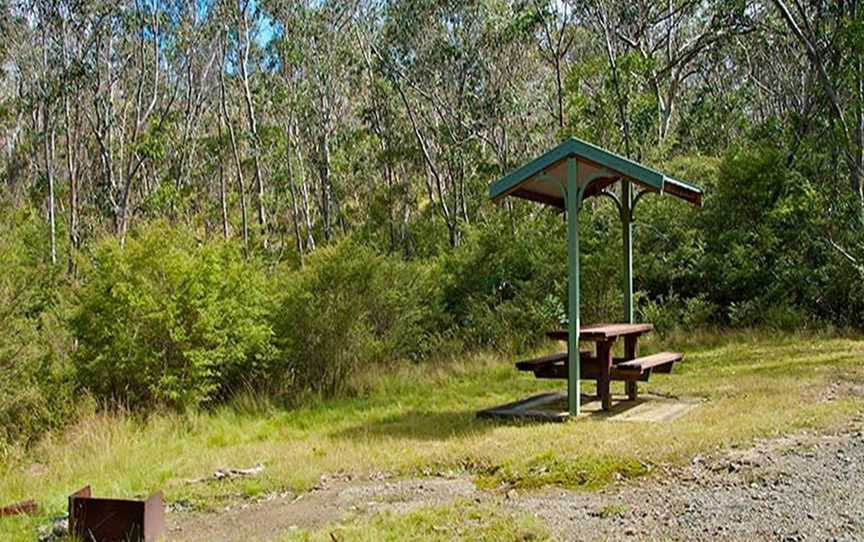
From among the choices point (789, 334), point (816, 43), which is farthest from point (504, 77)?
point (789, 334)

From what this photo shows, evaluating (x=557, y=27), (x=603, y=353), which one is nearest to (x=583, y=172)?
(x=603, y=353)

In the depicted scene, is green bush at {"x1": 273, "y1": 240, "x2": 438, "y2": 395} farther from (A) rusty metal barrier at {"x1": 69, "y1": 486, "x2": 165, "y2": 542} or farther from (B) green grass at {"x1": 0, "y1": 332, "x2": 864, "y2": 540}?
(A) rusty metal barrier at {"x1": 69, "y1": 486, "x2": 165, "y2": 542}

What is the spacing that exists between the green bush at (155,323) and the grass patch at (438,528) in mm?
5496

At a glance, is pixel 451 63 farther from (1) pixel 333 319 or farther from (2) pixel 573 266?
(2) pixel 573 266

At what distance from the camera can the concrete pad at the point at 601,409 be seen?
7.51m

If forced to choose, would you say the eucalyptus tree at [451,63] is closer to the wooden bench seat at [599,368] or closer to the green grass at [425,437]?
the green grass at [425,437]

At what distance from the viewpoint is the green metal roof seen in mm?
→ 7406

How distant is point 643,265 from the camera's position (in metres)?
15.3

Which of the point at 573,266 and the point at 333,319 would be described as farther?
the point at 333,319

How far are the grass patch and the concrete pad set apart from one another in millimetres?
Result: 2867

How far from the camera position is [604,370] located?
793 cm

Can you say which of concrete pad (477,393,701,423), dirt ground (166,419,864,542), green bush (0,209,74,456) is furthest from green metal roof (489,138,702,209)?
green bush (0,209,74,456)

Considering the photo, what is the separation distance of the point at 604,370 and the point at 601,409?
14.9 inches

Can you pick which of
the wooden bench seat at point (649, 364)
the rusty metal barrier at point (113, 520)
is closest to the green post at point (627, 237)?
the wooden bench seat at point (649, 364)
